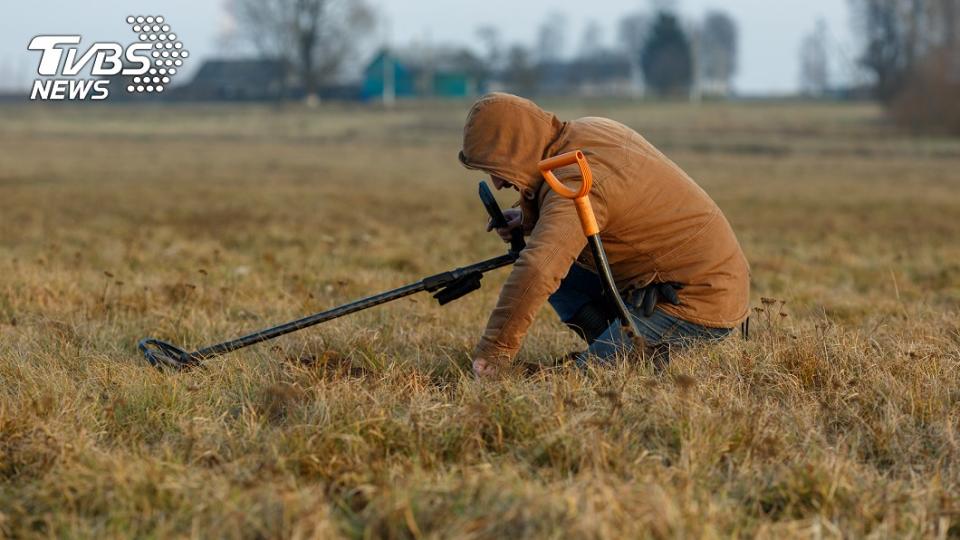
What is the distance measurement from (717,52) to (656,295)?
135152 millimetres

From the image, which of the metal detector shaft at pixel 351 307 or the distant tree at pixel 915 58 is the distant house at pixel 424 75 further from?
the metal detector shaft at pixel 351 307

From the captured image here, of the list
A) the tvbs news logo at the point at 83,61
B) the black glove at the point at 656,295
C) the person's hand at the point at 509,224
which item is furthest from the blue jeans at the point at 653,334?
the tvbs news logo at the point at 83,61

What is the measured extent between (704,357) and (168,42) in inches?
483

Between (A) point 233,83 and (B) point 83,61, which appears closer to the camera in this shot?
(B) point 83,61

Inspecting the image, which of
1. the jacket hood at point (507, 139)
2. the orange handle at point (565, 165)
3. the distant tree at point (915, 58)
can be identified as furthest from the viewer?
the distant tree at point (915, 58)

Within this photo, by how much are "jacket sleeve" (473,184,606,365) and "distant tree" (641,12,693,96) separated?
9284 cm

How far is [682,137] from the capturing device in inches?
1688

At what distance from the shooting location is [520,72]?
86.7 m

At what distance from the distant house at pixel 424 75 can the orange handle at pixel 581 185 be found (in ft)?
280

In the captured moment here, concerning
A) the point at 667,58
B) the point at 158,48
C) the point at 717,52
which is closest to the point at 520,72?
the point at 667,58

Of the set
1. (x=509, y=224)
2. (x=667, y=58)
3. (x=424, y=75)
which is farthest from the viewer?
(x=667, y=58)

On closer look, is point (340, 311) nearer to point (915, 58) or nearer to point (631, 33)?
point (915, 58)

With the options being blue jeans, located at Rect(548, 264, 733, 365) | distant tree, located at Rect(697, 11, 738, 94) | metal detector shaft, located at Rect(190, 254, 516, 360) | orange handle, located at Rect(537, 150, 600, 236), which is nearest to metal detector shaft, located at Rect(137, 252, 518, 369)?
metal detector shaft, located at Rect(190, 254, 516, 360)

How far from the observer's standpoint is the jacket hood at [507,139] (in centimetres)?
482
